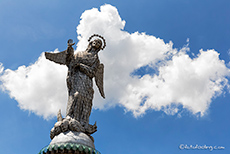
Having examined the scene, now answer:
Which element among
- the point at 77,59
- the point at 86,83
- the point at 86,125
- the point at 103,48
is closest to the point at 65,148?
the point at 86,125

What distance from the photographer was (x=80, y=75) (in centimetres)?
1609

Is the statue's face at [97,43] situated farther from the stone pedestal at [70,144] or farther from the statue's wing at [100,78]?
the stone pedestal at [70,144]

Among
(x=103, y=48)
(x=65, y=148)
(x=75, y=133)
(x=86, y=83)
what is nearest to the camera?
(x=65, y=148)

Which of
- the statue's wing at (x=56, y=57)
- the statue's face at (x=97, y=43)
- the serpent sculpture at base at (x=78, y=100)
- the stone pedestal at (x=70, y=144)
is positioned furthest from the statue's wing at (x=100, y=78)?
the stone pedestal at (x=70, y=144)

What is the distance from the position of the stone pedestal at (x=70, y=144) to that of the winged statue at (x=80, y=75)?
0.92 metres

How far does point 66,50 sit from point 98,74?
10.0 feet

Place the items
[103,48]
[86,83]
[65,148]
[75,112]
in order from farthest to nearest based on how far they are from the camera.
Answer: [103,48] → [86,83] → [75,112] → [65,148]

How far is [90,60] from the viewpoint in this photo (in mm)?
16891

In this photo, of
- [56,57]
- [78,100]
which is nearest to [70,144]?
[78,100]

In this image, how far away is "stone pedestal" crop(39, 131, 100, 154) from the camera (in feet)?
41.8

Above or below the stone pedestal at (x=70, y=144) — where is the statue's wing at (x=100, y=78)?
above

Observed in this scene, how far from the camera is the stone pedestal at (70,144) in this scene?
1274 cm

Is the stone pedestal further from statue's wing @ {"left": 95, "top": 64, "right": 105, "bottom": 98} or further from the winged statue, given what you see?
statue's wing @ {"left": 95, "top": 64, "right": 105, "bottom": 98}

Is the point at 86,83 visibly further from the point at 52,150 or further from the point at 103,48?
the point at 52,150
